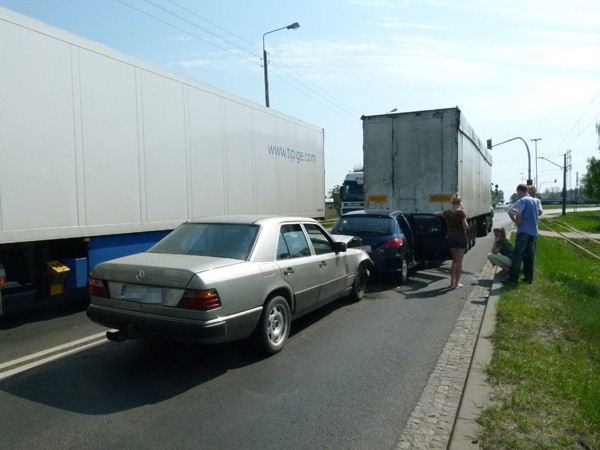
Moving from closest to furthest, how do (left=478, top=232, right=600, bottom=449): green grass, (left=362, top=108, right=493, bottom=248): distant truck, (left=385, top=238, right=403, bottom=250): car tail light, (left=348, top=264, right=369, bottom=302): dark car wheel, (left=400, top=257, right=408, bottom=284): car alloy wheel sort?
1. (left=478, top=232, right=600, bottom=449): green grass
2. (left=348, top=264, right=369, bottom=302): dark car wheel
3. (left=385, top=238, right=403, bottom=250): car tail light
4. (left=400, top=257, right=408, bottom=284): car alloy wheel
5. (left=362, top=108, right=493, bottom=248): distant truck

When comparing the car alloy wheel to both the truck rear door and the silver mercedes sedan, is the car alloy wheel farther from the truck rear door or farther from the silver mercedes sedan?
the silver mercedes sedan

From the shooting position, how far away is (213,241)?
19.0 ft

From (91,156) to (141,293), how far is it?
3.18m

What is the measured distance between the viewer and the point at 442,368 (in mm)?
5293

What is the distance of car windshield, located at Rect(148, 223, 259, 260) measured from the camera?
221 inches

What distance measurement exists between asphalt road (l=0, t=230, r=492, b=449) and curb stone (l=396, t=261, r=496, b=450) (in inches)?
3.9

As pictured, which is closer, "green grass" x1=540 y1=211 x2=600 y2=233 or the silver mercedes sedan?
the silver mercedes sedan

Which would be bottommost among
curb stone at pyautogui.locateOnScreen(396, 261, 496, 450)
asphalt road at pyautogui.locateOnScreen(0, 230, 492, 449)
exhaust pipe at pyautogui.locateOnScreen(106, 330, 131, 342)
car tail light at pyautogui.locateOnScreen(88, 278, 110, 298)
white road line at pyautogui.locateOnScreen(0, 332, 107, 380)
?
curb stone at pyautogui.locateOnScreen(396, 261, 496, 450)

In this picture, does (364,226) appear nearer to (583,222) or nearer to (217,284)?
(217,284)

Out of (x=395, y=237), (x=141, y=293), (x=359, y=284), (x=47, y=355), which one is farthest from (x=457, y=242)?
(x=47, y=355)

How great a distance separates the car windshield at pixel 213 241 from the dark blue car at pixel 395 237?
4.46 m

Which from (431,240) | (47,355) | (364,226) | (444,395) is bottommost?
(444,395)

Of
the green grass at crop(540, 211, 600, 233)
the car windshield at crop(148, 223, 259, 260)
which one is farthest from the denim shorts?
the green grass at crop(540, 211, 600, 233)

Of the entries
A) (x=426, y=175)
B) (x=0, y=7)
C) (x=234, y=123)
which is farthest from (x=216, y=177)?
(x=426, y=175)
